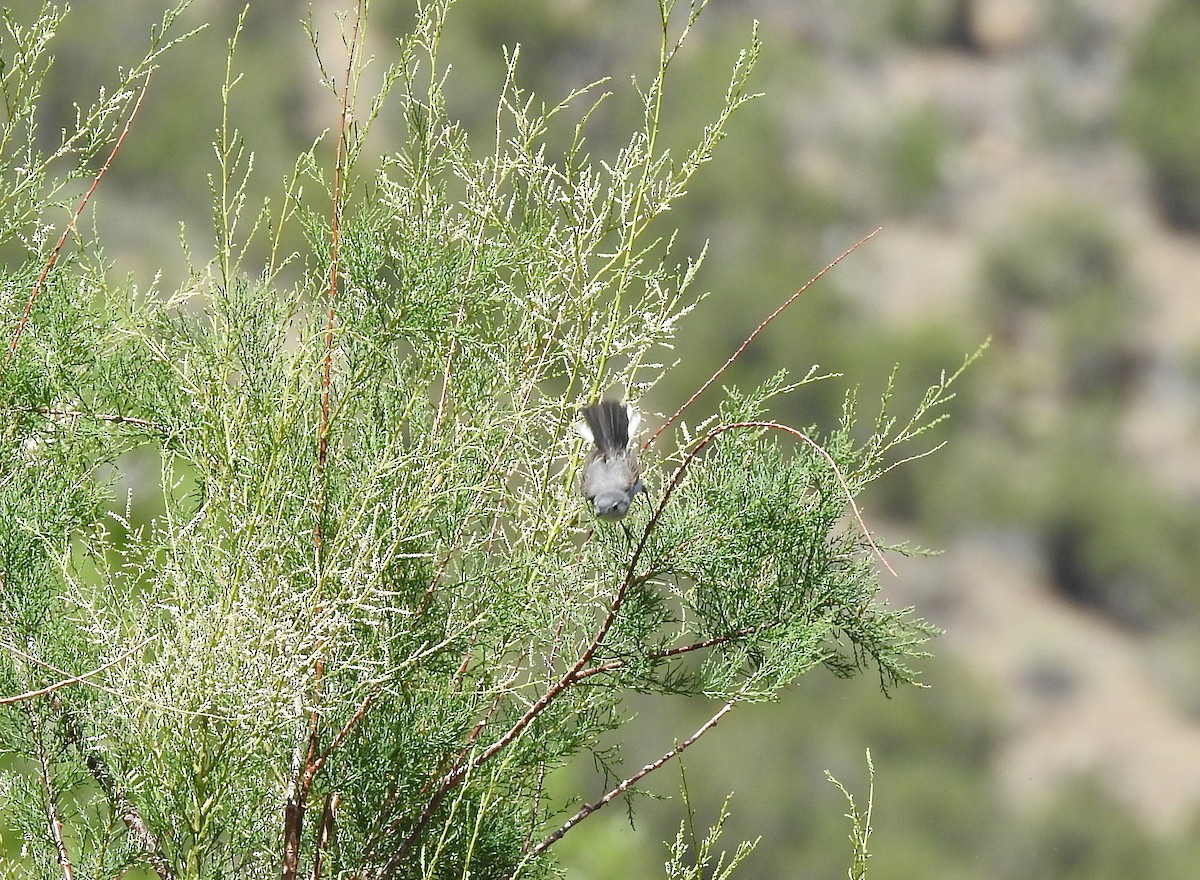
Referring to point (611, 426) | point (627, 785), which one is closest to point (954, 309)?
point (611, 426)

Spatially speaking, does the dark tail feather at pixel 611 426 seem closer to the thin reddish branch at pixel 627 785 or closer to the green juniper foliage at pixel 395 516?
the green juniper foliage at pixel 395 516

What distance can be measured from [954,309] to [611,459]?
35771mm

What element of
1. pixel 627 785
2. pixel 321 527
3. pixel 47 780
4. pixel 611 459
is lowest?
pixel 47 780

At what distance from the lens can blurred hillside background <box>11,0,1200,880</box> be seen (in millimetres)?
24969

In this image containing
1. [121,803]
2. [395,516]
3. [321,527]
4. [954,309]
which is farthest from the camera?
[954,309]

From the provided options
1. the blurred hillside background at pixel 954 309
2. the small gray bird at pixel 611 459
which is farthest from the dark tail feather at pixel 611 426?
the blurred hillside background at pixel 954 309

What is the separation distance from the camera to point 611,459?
8.12 feet

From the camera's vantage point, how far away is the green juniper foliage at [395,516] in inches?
80.7

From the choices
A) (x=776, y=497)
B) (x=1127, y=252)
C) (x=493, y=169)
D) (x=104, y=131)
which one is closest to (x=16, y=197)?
(x=104, y=131)

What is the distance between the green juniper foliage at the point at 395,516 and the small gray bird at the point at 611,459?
5 cm

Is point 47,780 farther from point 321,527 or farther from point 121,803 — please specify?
point 321,527

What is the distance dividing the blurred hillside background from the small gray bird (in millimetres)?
16552

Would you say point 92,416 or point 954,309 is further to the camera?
point 954,309

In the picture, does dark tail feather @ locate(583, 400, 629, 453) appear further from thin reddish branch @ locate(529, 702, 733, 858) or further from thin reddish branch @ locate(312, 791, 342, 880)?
thin reddish branch @ locate(312, 791, 342, 880)
